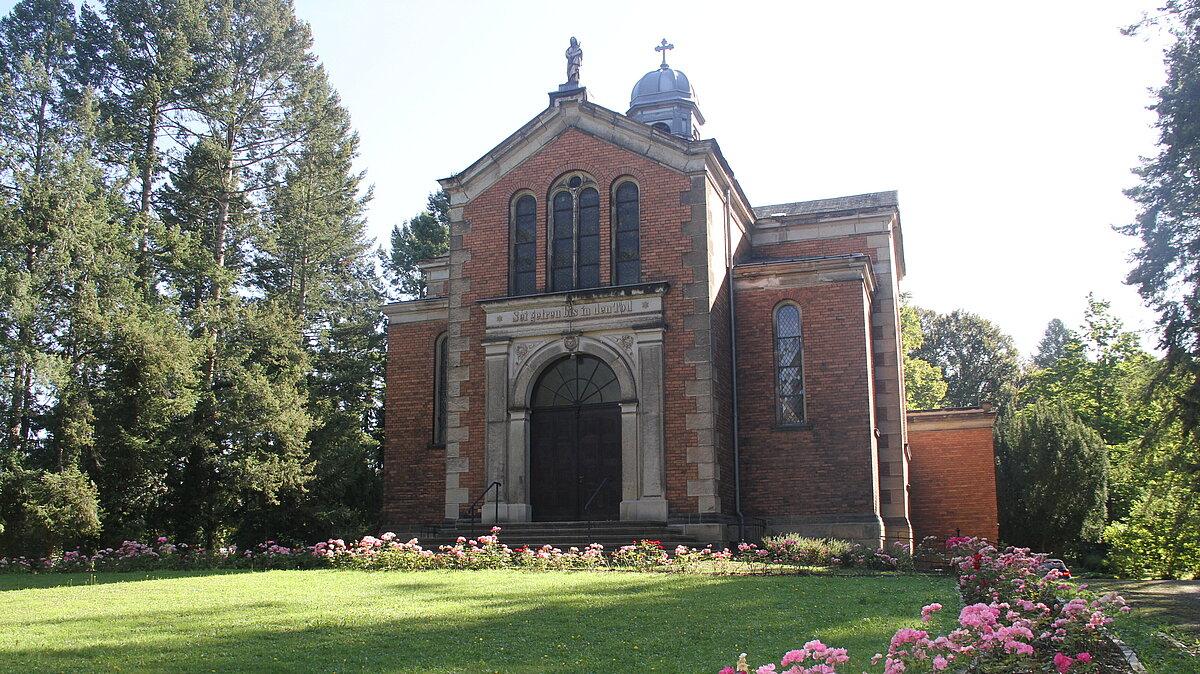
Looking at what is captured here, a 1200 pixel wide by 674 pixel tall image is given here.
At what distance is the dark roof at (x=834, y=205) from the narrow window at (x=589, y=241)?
18.9 feet

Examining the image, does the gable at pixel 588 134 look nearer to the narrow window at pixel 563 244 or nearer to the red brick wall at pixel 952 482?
the narrow window at pixel 563 244

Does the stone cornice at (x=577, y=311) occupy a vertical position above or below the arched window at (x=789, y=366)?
above

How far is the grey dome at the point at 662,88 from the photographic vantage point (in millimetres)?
32219

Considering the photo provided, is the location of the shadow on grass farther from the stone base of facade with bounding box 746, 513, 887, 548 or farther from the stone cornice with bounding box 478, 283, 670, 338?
the stone base of facade with bounding box 746, 513, 887, 548

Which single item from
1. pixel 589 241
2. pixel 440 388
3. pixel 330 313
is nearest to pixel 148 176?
pixel 330 313

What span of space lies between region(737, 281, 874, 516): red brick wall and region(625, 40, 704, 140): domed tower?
1176 centimetres

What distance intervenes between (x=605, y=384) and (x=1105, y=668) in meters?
14.6

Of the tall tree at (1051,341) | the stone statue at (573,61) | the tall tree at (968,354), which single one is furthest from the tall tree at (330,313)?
the tall tree at (1051,341)

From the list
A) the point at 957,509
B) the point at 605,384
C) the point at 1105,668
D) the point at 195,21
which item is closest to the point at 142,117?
the point at 195,21

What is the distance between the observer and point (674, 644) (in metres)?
7.98

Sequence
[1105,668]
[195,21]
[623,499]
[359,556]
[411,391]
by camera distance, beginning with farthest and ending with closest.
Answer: [195,21] → [411,391] → [623,499] → [359,556] → [1105,668]

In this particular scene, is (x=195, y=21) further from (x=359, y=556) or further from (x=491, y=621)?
(x=491, y=621)

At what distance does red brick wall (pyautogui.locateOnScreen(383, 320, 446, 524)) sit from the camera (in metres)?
23.1

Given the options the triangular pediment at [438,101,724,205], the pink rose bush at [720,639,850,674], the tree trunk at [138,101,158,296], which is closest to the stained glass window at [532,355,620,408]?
the triangular pediment at [438,101,724,205]
